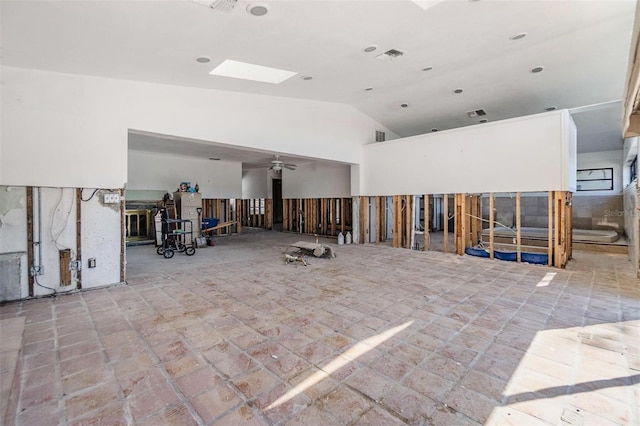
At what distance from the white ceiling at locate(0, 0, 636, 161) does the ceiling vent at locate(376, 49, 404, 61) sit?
0.46 feet

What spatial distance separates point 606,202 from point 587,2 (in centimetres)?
982

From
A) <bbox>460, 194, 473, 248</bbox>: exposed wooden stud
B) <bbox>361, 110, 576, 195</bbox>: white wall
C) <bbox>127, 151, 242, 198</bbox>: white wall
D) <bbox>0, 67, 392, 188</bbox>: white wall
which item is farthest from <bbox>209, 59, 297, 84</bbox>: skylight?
<bbox>127, 151, 242, 198</bbox>: white wall

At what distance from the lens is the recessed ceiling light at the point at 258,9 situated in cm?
361

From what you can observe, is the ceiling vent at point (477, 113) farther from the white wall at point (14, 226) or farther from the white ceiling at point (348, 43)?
the white wall at point (14, 226)

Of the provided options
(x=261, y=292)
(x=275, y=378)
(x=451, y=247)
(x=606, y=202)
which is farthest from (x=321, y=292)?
(x=606, y=202)

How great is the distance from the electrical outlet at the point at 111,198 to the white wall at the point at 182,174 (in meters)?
6.57

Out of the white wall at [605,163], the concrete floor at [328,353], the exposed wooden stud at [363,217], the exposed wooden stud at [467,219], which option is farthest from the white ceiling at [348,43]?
the white wall at [605,163]

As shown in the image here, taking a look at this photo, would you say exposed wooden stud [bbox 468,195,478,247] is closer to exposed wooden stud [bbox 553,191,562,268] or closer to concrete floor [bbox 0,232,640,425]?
exposed wooden stud [bbox 553,191,562,268]

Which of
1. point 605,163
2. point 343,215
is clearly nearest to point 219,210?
point 343,215

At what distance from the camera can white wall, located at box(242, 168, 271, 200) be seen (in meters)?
16.3

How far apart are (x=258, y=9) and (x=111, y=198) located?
12.9 feet

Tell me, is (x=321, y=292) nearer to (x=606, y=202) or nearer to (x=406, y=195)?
(x=406, y=195)

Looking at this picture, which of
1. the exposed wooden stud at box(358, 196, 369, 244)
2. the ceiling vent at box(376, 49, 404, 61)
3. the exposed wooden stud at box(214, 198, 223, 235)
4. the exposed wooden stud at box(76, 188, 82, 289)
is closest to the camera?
the exposed wooden stud at box(76, 188, 82, 289)

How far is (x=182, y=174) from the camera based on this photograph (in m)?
12.1
